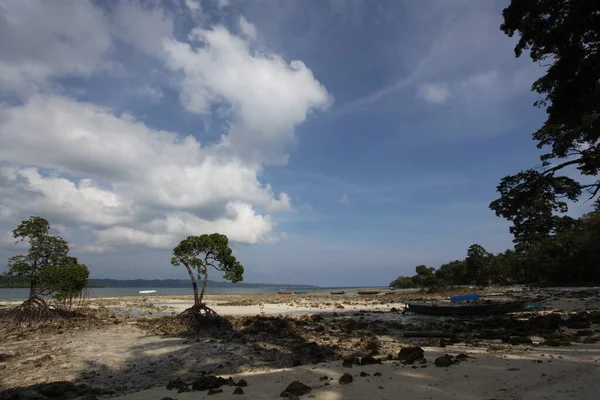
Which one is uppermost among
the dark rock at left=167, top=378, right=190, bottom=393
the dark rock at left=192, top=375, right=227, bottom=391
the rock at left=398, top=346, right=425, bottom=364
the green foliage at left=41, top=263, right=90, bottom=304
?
the green foliage at left=41, top=263, right=90, bottom=304

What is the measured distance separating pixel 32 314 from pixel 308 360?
21056mm

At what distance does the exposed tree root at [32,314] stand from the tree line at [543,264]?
1177 inches

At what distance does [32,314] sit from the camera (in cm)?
2408

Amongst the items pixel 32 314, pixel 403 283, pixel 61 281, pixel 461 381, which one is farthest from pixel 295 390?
pixel 403 283

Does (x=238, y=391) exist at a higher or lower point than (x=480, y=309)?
lower

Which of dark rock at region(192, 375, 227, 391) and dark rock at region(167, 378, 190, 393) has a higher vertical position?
dark rock at region(192, 375, 227, 391)

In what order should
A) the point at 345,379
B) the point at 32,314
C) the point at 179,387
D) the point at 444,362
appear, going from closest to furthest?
the point at 345,379
the point at 179,387
the point at 444,362
the point at 32,314

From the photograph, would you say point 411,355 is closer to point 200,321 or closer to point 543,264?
point 200,321

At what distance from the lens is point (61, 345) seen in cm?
1648

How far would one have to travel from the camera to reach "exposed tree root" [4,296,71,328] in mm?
23328

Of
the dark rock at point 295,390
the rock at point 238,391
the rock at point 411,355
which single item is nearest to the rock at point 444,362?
the rock at point 411,355

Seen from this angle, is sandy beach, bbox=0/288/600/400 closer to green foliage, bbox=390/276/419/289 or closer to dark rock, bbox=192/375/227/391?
dark rock, bbox=192/375/227/391

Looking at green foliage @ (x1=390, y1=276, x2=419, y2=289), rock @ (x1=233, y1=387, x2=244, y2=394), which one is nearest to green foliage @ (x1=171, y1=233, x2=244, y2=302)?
rock @ (x1=233, y1=387, x2=244, y2=394)

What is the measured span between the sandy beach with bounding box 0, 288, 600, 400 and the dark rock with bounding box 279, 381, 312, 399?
154mm
